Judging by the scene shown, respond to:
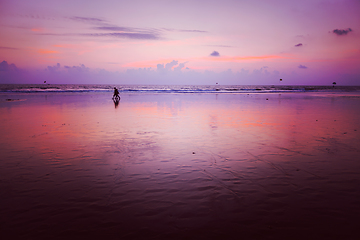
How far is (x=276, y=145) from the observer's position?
9.20 m

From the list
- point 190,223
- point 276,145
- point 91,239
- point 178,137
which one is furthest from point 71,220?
point 276,145

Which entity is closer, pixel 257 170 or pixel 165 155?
pixel 257 170

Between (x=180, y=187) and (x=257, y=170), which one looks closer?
(x=180, y=187)

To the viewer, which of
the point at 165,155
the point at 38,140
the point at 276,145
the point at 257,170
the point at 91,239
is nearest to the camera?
the point at 91,239

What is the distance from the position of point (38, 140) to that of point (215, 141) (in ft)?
26.0

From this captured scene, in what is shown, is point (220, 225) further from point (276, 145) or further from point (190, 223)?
point (276, 145)

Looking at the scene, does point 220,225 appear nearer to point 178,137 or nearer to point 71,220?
point 71,220

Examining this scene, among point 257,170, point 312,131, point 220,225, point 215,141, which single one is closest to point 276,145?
point 215,141

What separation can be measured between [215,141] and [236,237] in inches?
244

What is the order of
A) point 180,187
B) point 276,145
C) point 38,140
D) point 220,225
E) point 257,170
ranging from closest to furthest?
point 220,225 < point 180,187 < point 257,170 < point 276,145 < point 38,140

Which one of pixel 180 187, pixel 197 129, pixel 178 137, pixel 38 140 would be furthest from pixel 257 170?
pixel 38 140

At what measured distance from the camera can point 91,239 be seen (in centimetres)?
359

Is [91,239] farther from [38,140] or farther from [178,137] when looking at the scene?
[38,140]

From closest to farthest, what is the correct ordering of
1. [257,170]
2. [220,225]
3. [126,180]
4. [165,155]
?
[220,225] → [126,180] → [257,170] → [165,155]
